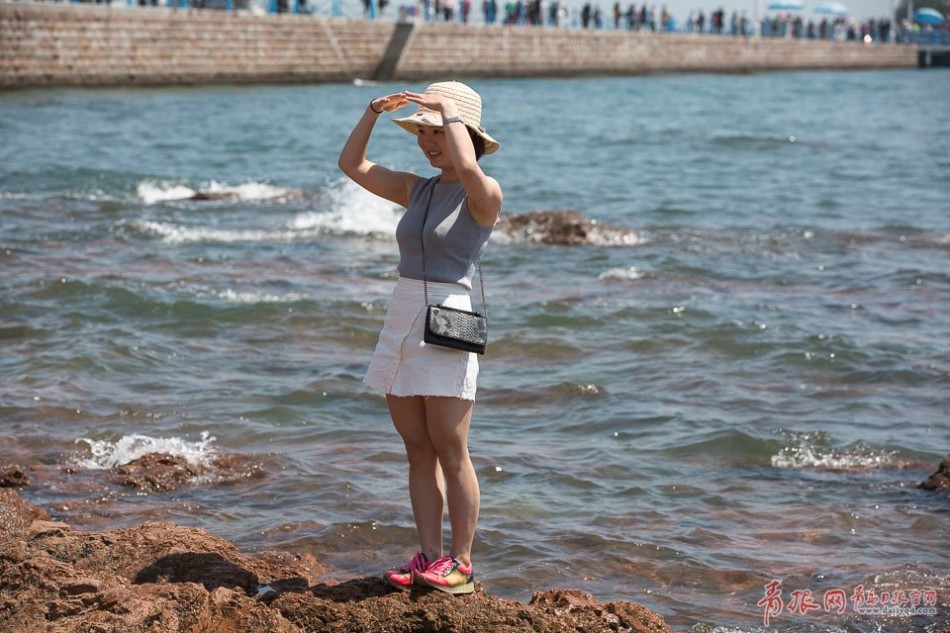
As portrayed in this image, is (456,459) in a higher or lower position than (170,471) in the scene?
higher

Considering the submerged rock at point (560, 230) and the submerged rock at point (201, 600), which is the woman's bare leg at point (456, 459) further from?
the submerged rock at point (560, 230)

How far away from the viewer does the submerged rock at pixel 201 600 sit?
3859 mm

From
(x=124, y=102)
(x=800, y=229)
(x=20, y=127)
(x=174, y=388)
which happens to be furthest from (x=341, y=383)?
(x=124, y=102)

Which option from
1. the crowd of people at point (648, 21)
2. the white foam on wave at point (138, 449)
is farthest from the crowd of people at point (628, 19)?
the white foam on wave at point (138, 449)

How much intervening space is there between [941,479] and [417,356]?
3.52 m

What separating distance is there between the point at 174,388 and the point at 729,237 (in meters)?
8.68

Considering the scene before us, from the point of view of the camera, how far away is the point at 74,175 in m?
20.0

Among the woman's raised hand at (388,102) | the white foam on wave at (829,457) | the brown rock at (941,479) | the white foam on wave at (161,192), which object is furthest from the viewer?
the white foam on wave at (161,192)

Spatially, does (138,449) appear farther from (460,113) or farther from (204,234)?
(204,234)

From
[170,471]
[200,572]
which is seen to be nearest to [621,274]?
[170,471]

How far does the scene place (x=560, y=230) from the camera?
14570mm

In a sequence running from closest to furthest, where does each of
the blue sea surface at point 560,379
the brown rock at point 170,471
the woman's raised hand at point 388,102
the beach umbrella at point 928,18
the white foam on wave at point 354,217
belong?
the woman's raised hand at point 388,102, the blue sea surface at point 560,379, the brown rock at point 170,471, the white foam on wave at point 354,217, the beach umbrella at point 928,18

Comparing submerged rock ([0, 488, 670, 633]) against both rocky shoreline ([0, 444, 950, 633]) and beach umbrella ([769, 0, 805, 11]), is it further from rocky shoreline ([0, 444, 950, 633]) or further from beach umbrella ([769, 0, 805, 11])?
beach umbrella ([769, 0, 805, 11])

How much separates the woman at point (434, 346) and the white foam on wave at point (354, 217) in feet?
36.3
